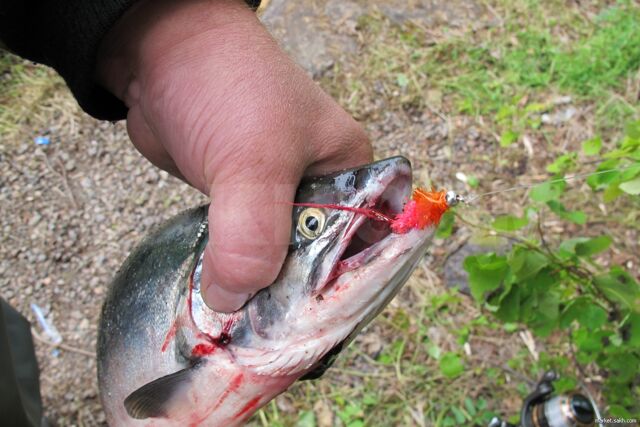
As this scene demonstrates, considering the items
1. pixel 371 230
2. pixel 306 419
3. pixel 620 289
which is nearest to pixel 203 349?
pixel 371 230

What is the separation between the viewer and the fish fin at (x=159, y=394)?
5.71 feet

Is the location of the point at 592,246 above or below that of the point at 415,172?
above

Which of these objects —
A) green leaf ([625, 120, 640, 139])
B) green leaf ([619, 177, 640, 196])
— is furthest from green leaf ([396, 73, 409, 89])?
green leaf ([619, 177, 640, 196])

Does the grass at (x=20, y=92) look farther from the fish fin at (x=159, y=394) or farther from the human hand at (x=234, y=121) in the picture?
the fish fin at (x=159, y=394)

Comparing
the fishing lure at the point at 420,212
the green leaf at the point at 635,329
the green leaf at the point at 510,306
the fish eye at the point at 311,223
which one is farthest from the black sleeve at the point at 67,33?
the green leaf at the point at 635,329

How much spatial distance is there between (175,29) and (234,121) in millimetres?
343

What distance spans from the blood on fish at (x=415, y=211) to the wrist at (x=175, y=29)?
51 centimetres

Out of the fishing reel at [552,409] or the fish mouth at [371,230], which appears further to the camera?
the fishing reel at [552,409]

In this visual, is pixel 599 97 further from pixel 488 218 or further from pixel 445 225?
pixel 445 225

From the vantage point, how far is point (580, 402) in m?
2.62

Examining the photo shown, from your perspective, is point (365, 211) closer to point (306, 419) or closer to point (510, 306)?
point (510, 306)

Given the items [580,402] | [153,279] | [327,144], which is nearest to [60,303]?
[153,279]

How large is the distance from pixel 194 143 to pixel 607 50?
399 cm

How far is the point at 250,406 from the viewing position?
1.78 meters
